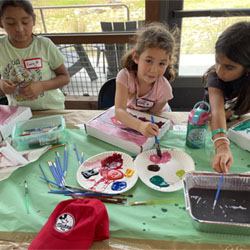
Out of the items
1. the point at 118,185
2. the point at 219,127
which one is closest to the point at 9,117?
the point at 118,185

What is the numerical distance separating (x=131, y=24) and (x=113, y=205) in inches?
66.8

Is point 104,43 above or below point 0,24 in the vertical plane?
below

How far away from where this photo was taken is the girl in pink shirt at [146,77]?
3.28 ft

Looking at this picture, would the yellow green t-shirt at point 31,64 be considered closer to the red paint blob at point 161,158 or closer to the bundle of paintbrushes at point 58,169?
the bundle of paintbrushes at point 58,169

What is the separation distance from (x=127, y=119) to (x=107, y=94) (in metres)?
0.48

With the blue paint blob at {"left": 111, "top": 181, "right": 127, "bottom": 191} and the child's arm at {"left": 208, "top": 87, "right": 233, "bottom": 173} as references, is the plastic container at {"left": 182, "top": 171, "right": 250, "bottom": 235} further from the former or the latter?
the blue paint blob at {"left": 111, "top": 181, "right": 127, "bottom": 191}

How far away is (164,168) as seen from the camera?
0.80m

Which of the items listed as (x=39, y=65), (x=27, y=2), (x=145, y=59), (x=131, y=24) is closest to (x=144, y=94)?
(x=145, y=59)

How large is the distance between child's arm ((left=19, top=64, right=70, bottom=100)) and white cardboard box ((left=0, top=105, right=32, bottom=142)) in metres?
0.10

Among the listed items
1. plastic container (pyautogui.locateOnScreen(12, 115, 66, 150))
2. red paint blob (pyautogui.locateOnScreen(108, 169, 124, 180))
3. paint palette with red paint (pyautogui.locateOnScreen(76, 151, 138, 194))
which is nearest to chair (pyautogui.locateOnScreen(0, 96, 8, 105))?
plastic container (pyautogui.locateOnScreen(12, 115, 66, 150))

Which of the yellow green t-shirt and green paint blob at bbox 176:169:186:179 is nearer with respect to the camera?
green paint blob at bbox 176:169:186:179

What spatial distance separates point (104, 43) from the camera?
1.82 metres

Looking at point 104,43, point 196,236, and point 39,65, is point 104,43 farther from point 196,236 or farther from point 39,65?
point 196,236

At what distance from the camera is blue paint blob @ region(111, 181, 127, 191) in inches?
28.4
